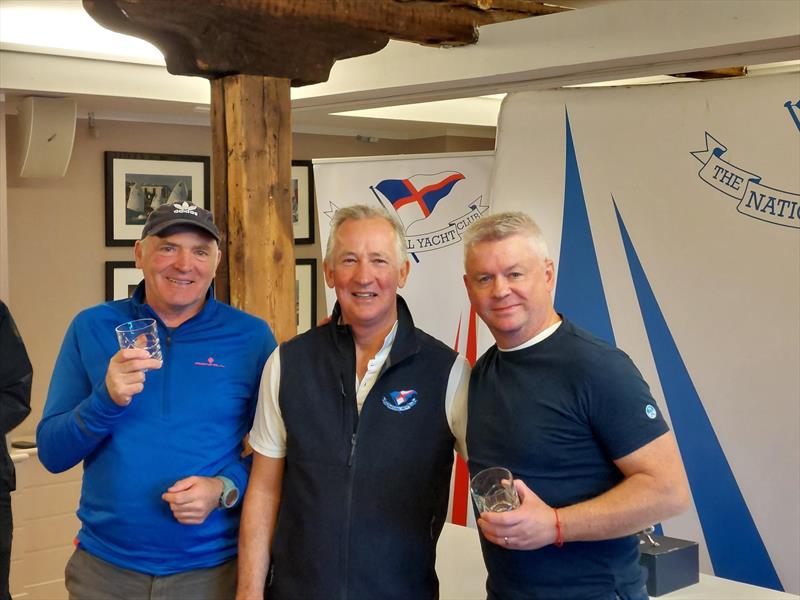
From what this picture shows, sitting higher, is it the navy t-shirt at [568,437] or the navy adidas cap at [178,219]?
the navy adidas cap at [178,219]

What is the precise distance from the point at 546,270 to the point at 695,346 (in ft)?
6.19

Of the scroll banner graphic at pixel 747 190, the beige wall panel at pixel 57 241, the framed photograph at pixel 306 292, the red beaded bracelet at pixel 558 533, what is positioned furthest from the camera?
the framed photograph at pixel 306 292

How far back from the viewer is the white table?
2705 millimetres

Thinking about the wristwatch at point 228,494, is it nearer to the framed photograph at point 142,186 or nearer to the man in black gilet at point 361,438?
the man in black gilet at point 361,438

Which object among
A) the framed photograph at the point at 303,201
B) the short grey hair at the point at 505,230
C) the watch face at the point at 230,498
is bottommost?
the watch face at the point at 230,498

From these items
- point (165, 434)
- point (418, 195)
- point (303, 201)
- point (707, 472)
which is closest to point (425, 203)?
point (418, 195)

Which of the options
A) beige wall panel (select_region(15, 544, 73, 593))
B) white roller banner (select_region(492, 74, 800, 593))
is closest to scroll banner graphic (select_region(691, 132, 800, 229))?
white roller banner (select_region(492, 74, 800, 593))

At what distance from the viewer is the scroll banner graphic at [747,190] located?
10.7 feet

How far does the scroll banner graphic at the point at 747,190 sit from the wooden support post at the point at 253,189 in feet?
4.90

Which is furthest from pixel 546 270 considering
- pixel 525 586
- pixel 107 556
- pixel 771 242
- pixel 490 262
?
pixel 771 242

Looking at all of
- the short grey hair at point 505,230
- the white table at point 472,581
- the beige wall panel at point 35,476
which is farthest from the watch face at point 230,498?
the beige wall panel at point 35,476

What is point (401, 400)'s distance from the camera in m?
1.95

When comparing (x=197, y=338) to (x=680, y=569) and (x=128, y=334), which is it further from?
(x=680, y=569)

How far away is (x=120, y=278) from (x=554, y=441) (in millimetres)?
4309
